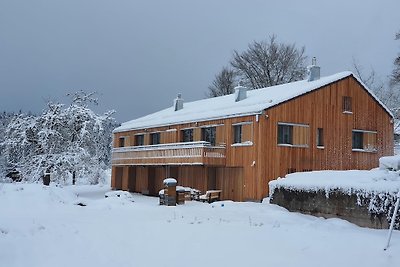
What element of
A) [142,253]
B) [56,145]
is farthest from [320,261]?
[56,145]

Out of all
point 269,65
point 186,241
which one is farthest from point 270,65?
point 186,241

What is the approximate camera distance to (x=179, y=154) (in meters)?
29.8

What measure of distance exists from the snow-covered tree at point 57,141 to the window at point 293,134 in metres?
15.5

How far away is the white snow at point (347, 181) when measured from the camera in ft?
46.3

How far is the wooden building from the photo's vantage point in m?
26.6

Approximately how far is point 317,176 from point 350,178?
2006 millimetres

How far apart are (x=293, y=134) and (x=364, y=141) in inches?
237

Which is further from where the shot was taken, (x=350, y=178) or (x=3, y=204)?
(x=3, y=204)

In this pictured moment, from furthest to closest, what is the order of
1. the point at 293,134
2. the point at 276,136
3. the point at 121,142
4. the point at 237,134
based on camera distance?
the point at 121,142, the point at 237,134, the point at 293,134, the point at 276,136

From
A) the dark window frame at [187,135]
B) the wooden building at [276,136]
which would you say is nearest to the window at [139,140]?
the wooden building at [276,136]

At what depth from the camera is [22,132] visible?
35312 millimetres

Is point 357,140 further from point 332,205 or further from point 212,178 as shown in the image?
point 332,205

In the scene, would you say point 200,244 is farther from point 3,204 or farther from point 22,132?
point 22,132

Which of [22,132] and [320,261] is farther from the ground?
[22,132]
